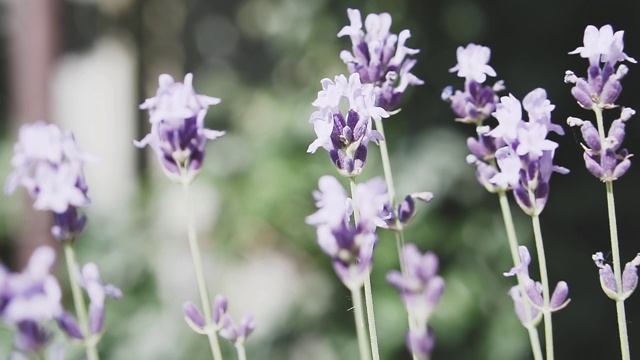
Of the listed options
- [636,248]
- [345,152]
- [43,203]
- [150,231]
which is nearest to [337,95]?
[345,152]

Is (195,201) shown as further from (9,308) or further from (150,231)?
(9,308)

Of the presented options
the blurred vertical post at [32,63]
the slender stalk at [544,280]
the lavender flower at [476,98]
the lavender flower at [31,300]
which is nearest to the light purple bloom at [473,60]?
the lavender flower at [476,98]

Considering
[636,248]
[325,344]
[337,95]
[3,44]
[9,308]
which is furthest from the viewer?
[3,44]

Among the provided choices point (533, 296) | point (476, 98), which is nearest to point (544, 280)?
point (533, 296)

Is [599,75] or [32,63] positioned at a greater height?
[32,63]

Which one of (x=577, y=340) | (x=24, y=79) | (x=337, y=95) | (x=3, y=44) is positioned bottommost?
(x=577, y=340)

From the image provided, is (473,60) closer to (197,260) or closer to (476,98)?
(476,98)

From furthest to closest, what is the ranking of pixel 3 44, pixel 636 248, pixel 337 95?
pixel 3 44 < pixel 636 248 < pixel 337 95
